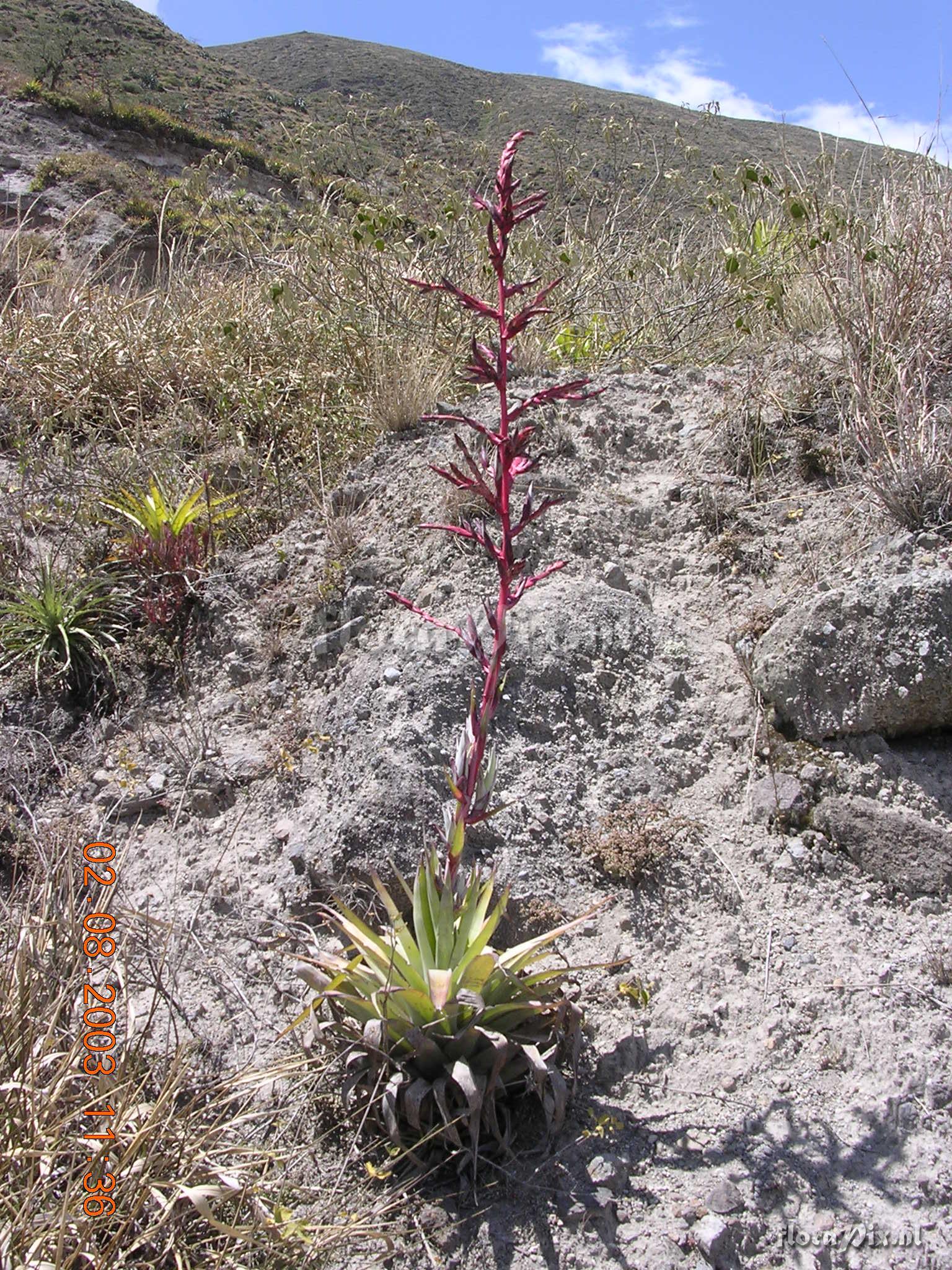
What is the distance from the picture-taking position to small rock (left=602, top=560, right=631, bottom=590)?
3.27 m

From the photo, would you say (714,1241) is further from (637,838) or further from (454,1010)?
(637,838)

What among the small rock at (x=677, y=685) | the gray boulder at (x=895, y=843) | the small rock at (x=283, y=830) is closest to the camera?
the gray boulder at (x=895, y=843)

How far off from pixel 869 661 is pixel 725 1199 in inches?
59.3

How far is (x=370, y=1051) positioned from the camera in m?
1.95

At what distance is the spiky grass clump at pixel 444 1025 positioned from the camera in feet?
6.15

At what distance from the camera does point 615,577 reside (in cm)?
328

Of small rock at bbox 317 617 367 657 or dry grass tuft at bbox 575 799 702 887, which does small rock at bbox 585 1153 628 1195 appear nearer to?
dry grass tuft at bbox 575 799 702 887

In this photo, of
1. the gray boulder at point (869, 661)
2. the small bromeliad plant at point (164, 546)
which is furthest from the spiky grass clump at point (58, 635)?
the gray boulder at point (869, 661)

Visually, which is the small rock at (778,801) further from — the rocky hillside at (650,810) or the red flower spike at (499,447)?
the red flower spike at (499,447)

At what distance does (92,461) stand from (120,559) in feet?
3.51

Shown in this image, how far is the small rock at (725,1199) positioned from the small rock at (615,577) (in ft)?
6.37

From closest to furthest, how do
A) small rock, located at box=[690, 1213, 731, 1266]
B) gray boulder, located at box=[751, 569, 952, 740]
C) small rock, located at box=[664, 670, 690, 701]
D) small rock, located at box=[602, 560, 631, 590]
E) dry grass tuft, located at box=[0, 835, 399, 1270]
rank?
dry grass tuft, located at box=[0, 835, 399, 1270], small rock, located at box=[690, 1213, 731, 1266], gray boulder, located at box=[751, 569, 952, 740], small rock, located at box=[664, 670, 690, 701], small rock, located at box=[602, 560, 631, 590]

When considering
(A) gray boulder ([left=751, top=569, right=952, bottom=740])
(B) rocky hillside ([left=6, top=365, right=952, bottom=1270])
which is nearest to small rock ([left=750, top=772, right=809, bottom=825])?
(B) rocky hillside ([left=6, top=365, right=952, bottom=1270])

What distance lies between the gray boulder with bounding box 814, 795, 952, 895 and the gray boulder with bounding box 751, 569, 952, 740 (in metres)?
0.28
